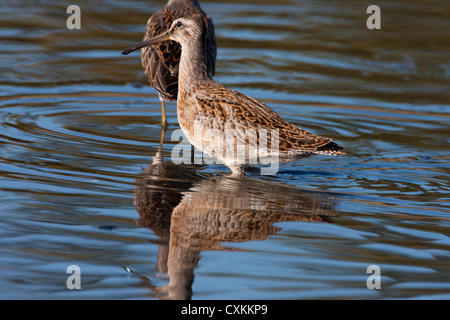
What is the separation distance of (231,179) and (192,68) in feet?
4.19

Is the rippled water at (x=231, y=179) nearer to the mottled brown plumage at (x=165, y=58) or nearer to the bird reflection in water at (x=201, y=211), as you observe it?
the bird reflection in water at (x=201, y=211)

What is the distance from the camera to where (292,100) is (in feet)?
35.2

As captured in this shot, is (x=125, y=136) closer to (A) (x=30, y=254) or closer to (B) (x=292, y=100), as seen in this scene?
(B) (x=292, y=100)

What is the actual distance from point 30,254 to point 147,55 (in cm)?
485

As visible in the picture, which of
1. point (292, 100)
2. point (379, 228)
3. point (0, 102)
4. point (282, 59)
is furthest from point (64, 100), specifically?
point (379, 228)

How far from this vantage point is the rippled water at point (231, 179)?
199 inches

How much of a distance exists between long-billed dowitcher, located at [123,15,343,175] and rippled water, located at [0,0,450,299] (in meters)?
0.30

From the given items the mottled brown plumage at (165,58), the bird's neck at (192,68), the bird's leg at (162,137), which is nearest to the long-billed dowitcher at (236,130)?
the bird's neck at (192,68)

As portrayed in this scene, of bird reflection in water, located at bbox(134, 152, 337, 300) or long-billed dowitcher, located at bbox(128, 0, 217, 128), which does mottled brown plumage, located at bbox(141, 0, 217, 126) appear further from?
bird reflection in water, located at bbox(134, 152, 337, 300)

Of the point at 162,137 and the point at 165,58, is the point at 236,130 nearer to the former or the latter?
the point at 162,137

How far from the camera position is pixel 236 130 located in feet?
23.1

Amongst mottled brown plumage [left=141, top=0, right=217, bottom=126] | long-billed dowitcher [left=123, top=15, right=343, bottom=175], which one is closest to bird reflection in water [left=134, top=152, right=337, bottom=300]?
long-billed dowitcher [left=123, top=15, right=343, bottom=175]

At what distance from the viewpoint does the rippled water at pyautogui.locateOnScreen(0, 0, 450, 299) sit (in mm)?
5043

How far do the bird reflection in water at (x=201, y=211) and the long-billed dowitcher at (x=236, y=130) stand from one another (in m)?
0.30
